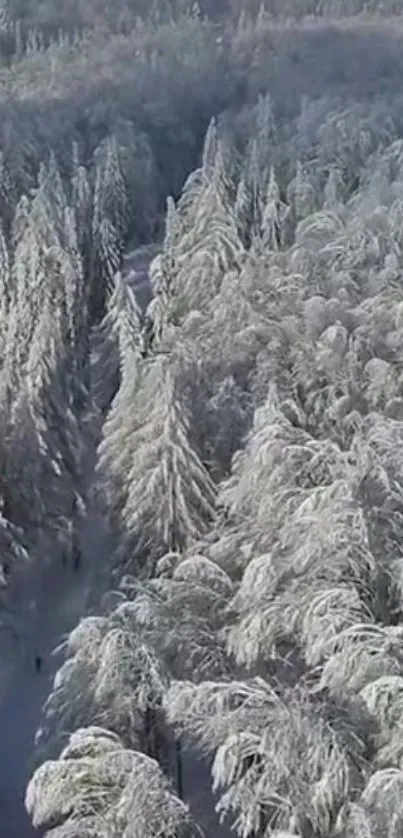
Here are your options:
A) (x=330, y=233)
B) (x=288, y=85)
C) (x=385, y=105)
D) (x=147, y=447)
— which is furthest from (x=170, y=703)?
(x=288, y=85)

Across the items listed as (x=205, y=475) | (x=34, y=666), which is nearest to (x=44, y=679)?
(x=34, y=666)

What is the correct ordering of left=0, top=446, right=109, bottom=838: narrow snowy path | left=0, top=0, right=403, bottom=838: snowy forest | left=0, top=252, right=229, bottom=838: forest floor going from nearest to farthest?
1. left=0, top=0, right=403, bottom=838: snowy forest
2. left=0, top=252, right=229, bottom=838: forest floor
3. left=0, top=446, right=109, bottom=838: narrow snowy path

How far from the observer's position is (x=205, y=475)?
24.4 m

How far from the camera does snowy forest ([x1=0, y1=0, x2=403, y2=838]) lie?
15.8m

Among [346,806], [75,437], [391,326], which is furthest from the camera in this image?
[75,437]

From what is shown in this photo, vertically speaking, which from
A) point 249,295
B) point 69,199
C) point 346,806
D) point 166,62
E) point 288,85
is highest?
point 166,62

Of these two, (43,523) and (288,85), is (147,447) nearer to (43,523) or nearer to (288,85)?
(43,523)

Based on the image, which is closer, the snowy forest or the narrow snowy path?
the snowy forest

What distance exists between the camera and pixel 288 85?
5144 cm

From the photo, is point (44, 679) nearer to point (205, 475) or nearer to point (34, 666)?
point (34, 666)

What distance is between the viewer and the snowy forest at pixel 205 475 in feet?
51.8

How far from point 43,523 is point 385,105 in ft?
77.3

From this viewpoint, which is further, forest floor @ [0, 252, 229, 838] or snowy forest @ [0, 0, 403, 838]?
forest floor @ [0, 252, 229, 838]

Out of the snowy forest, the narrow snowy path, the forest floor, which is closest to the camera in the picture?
the snowy forest
